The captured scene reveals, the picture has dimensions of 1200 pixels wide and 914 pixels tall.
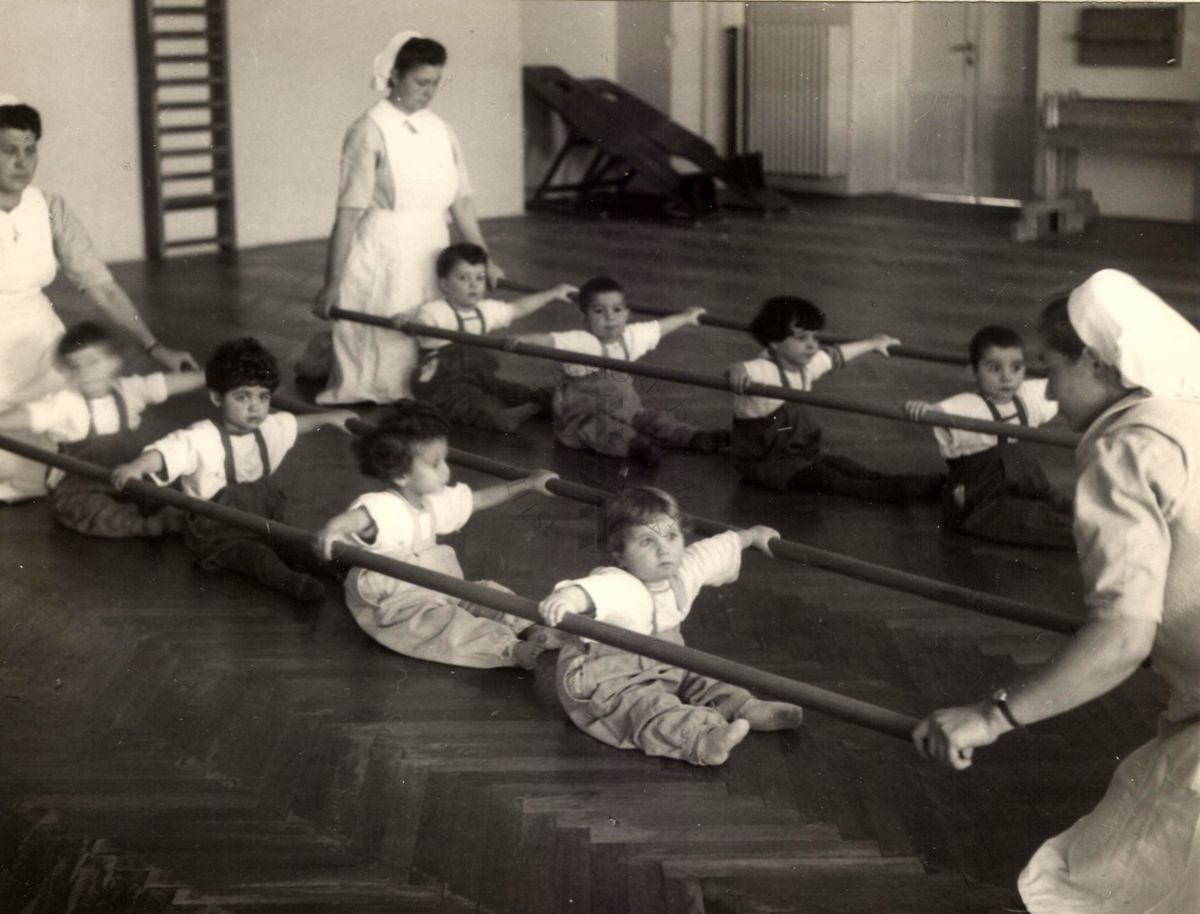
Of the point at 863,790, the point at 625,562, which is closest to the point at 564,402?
the point at 625,562

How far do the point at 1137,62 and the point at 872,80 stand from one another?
8.60 feet

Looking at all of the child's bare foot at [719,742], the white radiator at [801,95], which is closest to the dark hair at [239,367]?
the child's bare foot at [719,742]

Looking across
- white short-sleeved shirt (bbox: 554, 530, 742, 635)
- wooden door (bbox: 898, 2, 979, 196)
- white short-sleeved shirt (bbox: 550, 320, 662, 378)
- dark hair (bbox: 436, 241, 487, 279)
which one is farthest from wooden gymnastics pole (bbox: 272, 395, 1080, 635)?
wooden door (bbox: 898, 2, 979, 196)

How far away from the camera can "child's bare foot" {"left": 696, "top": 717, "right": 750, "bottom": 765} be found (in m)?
3.65

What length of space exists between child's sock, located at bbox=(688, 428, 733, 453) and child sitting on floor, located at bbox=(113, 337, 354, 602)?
1.63 metres

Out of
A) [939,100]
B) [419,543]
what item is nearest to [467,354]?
[419,543]

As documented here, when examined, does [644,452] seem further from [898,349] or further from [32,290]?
[32,290]

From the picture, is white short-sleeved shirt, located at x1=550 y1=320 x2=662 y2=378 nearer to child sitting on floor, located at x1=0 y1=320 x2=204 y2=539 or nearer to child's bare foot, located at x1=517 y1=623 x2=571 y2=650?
child sitting on floor, located at x1=0 y1=320 x2=204 y2=539

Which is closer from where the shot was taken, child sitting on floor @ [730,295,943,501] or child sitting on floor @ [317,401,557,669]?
child sitting on floor @ [317,401,557,669]

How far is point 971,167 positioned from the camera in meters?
13.5

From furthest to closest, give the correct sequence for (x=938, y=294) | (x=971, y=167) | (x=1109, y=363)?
(x=971, y=167)
(x=938, y=294)
(x=1109, y=363)

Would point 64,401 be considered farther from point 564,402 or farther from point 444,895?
point 444,895

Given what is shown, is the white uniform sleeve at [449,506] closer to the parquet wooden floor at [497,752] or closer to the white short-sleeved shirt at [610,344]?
the parquet wooden floor at [497,752]

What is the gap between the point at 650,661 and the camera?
396cm
